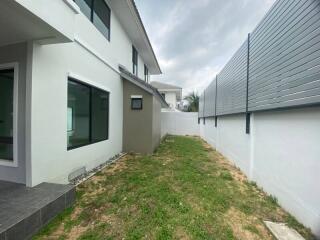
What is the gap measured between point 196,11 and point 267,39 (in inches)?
217

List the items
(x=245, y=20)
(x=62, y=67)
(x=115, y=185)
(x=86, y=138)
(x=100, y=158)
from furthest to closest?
(x=245, y=20)
(x=100, y=158)
(x=86, y=138)
(x=115, y=185)
(x=62, y=67)

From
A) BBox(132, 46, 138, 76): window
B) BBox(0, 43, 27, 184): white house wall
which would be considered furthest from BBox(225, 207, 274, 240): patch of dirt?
BBox(132, 46, 138, 76): window

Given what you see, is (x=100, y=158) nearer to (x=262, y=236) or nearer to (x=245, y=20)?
(x=262, y=236)

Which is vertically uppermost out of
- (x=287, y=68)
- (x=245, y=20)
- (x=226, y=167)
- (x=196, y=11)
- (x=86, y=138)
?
(x=196, y=11)

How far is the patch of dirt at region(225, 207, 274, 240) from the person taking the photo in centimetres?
270

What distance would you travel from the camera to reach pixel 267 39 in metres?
4.26

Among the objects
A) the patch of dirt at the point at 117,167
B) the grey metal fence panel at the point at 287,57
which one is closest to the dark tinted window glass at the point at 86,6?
the patch of dirt at the point at 117,167

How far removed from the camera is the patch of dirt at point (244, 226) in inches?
106

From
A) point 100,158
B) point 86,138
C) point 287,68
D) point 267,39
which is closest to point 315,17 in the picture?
point 287,68

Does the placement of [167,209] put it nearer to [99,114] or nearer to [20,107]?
[20,107]

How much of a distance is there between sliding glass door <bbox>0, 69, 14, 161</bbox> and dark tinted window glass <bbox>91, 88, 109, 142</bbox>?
2123 millimetres

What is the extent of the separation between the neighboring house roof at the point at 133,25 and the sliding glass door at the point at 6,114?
4425 mm

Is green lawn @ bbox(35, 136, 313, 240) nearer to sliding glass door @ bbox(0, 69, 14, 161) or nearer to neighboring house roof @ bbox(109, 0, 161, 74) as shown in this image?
sliding glass door @ bbox(0, 69, 14, 161)

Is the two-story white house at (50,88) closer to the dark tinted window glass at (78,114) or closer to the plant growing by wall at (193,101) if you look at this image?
the dark tinted window glass at (78,114)
